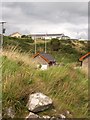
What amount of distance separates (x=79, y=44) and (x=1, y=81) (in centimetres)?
5576

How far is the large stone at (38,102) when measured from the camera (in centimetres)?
431

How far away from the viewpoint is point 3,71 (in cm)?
494

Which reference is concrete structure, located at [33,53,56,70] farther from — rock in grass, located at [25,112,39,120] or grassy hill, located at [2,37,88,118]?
rock in grass, located at [25,112,39,120]

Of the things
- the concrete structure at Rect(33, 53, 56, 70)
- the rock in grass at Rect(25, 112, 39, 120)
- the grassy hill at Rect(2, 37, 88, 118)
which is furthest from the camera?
the concrete structure at Rect(33, 53, 56, 70)

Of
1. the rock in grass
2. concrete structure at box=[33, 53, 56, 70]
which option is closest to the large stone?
the rock in grass

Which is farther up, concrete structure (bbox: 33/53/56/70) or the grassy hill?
concrete structure (bbox: 33/53/56/70)

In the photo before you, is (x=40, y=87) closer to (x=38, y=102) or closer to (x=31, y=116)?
(x=38, y=102)

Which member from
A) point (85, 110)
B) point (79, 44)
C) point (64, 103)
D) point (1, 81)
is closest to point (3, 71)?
point (1, 81)

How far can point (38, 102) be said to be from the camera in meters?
4.41

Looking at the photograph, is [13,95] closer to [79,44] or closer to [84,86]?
[84,86]

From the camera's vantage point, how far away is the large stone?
4.31 metres

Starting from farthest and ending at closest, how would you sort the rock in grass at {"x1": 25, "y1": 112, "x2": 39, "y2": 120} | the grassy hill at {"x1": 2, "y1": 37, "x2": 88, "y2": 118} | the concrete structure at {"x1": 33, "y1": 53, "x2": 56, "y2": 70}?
the concrete structure at {"x1": 33, "y1": 53, "x2": 56, "y2": 70} → the grassy hill at {"x1": 2, "y1": 37, "x2": 88, "y2": 118} → the rock in grass at {"x1": 25, "y1": 112, "x2": 39, "y2": 120}

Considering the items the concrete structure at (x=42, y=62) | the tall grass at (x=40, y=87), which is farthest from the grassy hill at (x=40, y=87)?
the concrete structure at (x=42, y=62)

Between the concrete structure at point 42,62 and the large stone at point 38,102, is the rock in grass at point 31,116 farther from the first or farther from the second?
the concrete structure at point 42,62
